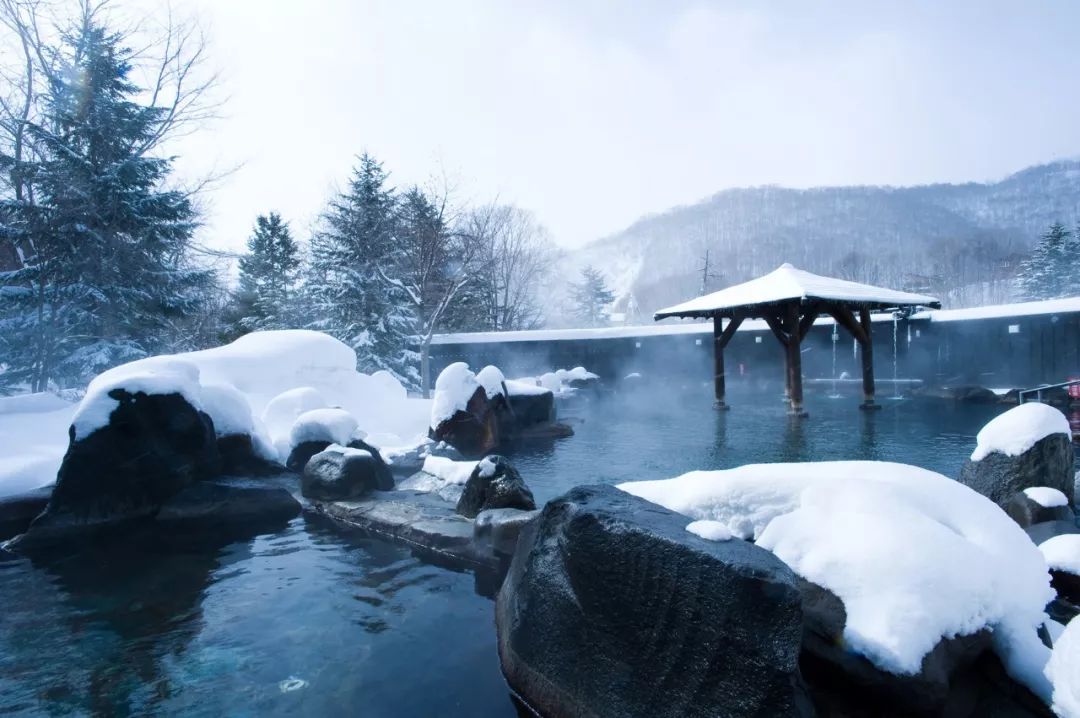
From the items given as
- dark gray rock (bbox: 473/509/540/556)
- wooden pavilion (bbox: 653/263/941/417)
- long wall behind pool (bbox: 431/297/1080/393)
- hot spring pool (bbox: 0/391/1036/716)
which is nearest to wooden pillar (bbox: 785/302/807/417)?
wooden pavilion (bbox: 653/263/941/417)

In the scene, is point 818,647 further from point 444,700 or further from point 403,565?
point 403,565

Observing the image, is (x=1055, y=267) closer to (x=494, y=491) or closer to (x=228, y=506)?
(x=494, y=491)

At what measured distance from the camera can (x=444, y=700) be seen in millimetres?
2959

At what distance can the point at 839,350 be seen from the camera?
20.5 m

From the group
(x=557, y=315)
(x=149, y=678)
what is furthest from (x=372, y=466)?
(x=557, y=315)

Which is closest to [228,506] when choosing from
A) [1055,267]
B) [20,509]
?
[20,509]

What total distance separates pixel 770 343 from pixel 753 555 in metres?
20.8

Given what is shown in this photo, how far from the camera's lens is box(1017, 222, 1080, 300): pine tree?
32.3m

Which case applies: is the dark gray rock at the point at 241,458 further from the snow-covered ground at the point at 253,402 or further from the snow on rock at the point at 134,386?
the snow on rock at the point at 134,386

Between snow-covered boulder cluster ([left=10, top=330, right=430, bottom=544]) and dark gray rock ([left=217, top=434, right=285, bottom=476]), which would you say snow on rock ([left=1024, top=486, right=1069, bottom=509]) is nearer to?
snow-covered boulder cluster ([left=10, top=330, right=430, bottom=544])

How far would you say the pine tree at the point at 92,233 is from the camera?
513 inches

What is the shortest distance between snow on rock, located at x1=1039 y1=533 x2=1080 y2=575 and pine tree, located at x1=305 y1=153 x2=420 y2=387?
711 inches

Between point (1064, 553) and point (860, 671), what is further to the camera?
point (1064, 553)

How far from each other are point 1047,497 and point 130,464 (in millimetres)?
8744
